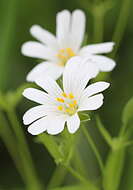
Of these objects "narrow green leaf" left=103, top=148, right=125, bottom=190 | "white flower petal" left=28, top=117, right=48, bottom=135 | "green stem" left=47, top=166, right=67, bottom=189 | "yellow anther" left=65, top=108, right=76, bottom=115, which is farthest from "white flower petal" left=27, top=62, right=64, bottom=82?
"green stem" left=47, top=166, right=67, bottom=189

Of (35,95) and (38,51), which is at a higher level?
(38,51)

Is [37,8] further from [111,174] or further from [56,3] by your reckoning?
[111,174]

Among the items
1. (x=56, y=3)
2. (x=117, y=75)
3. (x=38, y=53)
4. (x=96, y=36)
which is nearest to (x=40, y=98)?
(x=38, y=53)

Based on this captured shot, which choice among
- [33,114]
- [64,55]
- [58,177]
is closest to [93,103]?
[33,114]

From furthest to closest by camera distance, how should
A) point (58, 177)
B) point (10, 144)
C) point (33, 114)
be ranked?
point (10, 144) → point (58, 177) → point (33, 114)

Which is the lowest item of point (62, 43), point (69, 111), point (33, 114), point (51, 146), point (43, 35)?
point (51, 146)

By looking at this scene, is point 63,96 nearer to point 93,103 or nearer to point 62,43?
point 93,103

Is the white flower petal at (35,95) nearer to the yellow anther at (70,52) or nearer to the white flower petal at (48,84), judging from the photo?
the white flower petal at (48,84)
